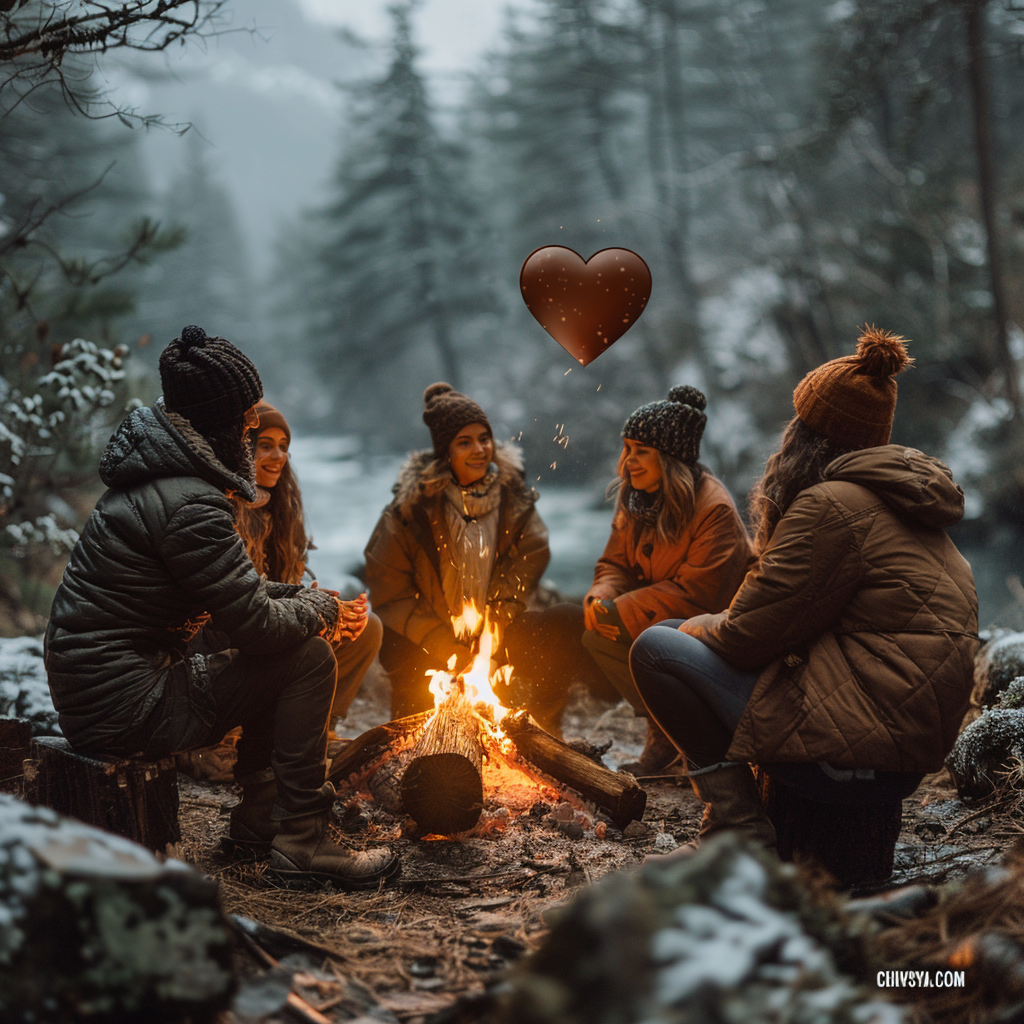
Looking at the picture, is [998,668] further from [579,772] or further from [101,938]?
[101,938]

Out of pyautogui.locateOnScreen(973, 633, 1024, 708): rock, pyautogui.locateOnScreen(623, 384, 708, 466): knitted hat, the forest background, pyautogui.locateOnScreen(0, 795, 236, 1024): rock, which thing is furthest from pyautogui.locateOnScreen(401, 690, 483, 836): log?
the forest background

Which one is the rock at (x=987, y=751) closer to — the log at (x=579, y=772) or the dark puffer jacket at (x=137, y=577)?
the log at (x=579, y=772)

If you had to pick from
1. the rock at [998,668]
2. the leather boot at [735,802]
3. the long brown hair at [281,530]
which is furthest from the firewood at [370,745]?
the rock at [998,668]

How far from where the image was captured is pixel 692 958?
1414mm

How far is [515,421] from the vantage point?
20688 mm

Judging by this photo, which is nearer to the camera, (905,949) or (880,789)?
(905,949)

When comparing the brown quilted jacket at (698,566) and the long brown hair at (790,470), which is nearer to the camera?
the long brown hair at (790,470)

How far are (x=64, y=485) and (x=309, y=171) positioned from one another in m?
77.9

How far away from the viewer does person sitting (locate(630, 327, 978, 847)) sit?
2.59 metres

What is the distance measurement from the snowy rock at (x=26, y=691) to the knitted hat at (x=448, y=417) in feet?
7.79

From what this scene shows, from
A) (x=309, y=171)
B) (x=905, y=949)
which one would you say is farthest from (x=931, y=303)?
(x=309, y=171)

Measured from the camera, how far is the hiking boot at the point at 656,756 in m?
4.40

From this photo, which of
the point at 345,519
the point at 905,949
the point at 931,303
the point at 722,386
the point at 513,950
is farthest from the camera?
the point at 345,519

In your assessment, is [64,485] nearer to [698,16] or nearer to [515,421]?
[515,421]
